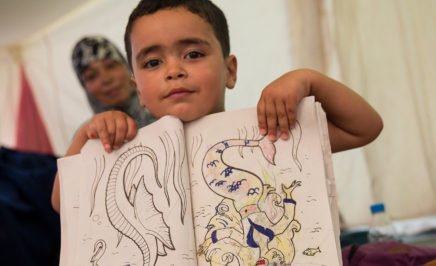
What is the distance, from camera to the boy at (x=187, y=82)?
0.68m

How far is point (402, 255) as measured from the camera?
753 millimetres

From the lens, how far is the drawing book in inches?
23.0

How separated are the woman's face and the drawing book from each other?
0.92 m

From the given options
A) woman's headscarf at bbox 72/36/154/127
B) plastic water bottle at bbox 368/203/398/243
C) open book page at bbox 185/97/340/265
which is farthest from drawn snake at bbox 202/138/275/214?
woman's headscarf at bbox 72/36/154/127

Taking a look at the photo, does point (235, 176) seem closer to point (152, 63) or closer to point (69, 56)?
point (152, 63)

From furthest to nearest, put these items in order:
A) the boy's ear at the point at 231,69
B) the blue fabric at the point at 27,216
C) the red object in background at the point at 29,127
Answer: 1. the red object in background at the point at 29,127
2. the blue fabric at the point at 27,216
3. the boy's ear at the point at 231,69

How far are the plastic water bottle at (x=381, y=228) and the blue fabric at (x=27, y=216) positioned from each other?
0.91 metres

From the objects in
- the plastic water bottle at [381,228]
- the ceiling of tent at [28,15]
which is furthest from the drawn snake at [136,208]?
the ceiling of tent at [28,15]

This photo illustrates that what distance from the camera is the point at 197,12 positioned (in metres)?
0.74

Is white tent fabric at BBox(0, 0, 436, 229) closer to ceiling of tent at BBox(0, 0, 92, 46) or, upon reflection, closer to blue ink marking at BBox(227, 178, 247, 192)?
ceiling of tent at BBox(0, 0, 92, 46)

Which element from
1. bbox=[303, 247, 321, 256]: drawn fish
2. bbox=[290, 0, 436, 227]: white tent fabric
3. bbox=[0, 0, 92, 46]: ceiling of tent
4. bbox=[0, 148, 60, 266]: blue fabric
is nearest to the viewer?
bbox=[303, 247, 321, 256]: drawn fish

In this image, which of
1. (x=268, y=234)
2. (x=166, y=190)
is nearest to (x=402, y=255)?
(x=268, y=234)

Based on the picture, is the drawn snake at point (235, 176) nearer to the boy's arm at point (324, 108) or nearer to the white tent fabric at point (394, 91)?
the boy's arm at point (324, 108)

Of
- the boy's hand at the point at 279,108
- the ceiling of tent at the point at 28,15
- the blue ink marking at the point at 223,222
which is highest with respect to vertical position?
the ceiling of tent at the point at 28,15
